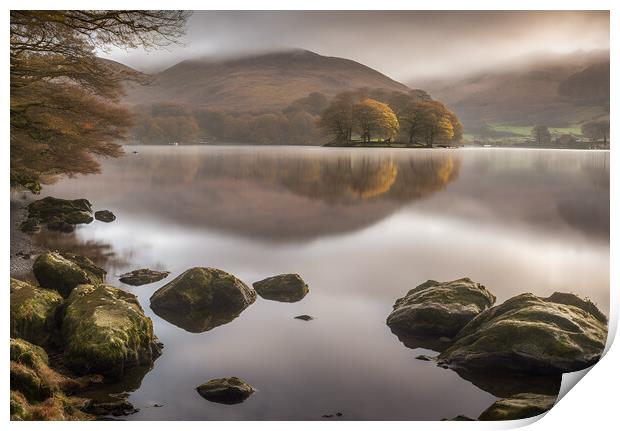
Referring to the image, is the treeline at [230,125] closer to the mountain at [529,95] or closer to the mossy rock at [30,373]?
the mountain at [529,95]

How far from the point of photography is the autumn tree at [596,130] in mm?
9720

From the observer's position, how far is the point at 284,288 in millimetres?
9883

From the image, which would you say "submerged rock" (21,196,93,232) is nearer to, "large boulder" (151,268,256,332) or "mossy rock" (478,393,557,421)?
"large boulder" (151,268,256,332)

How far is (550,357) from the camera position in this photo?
809cm

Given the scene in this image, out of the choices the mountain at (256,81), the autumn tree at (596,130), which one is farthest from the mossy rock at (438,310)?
the mountain at (256,81)

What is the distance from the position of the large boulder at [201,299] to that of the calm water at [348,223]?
0.21 meters

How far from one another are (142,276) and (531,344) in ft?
20.9

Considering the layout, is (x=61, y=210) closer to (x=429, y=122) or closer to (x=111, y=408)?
(x=111, y=408)

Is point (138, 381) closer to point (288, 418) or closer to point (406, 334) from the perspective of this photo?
point (288, 418)

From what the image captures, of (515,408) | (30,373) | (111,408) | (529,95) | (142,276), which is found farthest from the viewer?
(529,95)

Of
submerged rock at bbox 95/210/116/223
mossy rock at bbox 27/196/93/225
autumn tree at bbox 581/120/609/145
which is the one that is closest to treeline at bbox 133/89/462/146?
submerged rock at bbox 95/210/116/223

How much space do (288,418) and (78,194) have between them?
533 centimetres

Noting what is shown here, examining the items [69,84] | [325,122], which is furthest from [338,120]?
[69,84]

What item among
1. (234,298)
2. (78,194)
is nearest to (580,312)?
(234,298)
